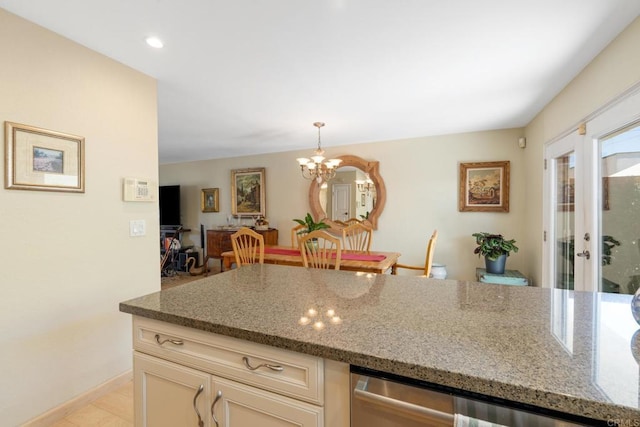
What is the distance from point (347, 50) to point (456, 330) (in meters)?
1.77

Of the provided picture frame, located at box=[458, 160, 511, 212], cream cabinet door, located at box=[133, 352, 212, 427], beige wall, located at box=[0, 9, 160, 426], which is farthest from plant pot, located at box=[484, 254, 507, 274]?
beige wall, located at box=[0, 9, 160, 426]

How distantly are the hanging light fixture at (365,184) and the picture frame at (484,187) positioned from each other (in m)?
1.24

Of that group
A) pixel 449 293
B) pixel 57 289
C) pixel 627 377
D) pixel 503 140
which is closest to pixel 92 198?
pixel 57 289

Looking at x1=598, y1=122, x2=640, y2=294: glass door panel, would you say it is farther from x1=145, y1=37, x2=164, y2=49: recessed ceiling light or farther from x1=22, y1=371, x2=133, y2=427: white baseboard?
x1=22, y1=371, x2=133, y2=427: white baseboard

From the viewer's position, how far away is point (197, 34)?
5.51ft

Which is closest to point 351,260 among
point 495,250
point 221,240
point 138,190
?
point 495,250

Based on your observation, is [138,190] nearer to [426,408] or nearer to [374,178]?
[426,408]

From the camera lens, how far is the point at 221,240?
493 cm

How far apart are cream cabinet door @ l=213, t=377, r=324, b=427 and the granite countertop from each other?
189 millimetres

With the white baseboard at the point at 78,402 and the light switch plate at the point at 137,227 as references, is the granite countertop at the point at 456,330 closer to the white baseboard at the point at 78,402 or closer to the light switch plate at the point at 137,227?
the light switch plate at the point at 137,227

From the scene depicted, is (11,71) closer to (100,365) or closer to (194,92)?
(194,92)

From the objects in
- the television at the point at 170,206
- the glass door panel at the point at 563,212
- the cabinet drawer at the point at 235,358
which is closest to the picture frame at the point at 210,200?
the television at the point at 170,206

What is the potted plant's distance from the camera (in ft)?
10.7

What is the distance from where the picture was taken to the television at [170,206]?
5.71 m
